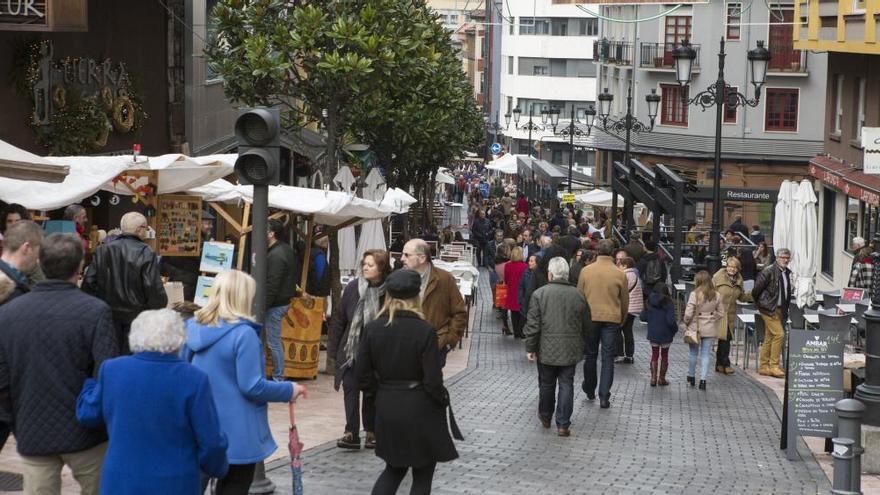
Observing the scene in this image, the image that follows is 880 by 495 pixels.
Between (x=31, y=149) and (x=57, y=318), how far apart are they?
37.7ft

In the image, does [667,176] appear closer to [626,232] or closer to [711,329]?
[626,232]

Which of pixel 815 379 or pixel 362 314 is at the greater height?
pixel 362 314

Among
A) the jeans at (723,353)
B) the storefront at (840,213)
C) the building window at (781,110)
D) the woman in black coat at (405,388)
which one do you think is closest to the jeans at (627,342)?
the jeans at (723,353)

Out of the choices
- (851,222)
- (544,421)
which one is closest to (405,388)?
(544,421)

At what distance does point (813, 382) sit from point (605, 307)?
Answer: 2.89 metres

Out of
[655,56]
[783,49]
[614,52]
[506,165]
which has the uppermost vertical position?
[614,52]

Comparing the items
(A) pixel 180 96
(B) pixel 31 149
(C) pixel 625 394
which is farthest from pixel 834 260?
(B) pixel 31 149

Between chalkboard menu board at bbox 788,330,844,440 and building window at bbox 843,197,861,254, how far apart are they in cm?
2101

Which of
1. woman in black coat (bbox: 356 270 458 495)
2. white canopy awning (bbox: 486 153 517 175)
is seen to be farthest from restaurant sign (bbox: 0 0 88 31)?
white canopy awning (bbox: 486 153 517 175)

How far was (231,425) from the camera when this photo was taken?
717 cm

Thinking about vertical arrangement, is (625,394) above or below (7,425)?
below

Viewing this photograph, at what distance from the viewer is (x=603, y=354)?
14.5m

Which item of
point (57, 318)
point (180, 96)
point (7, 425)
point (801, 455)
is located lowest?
point (801, 455)

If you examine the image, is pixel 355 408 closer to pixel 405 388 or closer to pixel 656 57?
pixel 405 388
